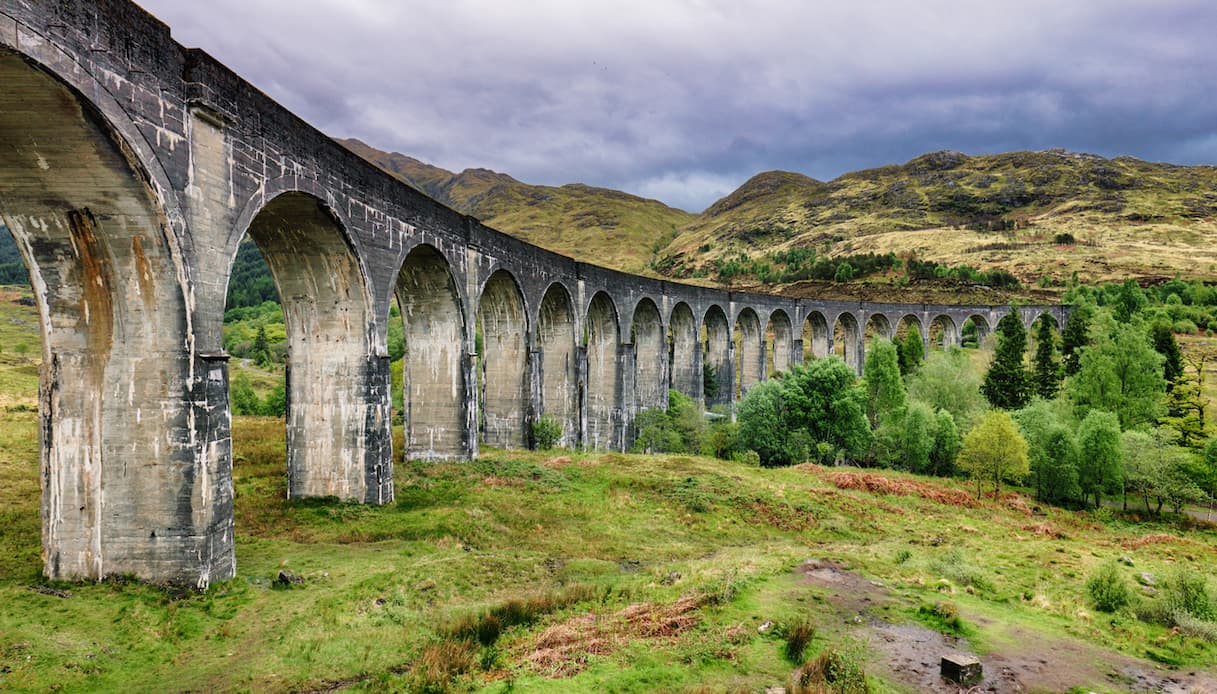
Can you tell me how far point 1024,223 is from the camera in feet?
483

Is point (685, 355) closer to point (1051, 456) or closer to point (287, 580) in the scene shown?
point (1051, 456)

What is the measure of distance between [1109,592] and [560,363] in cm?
2577

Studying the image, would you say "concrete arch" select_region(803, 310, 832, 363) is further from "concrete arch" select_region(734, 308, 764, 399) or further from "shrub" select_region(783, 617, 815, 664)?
"shrub" select_region(783, 617, 815, 664)

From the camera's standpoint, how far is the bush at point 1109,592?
14.0 m

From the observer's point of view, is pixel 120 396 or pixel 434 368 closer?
pixel 120 396

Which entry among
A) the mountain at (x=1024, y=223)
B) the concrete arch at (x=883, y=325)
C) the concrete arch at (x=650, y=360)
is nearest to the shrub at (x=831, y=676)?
the concrete arch at (x=650, y=360)

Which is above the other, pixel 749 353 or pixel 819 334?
pixel 819 334

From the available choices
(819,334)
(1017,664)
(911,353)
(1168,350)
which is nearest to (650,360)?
(911,353)

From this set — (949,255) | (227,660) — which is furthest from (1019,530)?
(949,255)

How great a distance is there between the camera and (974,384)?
140ft

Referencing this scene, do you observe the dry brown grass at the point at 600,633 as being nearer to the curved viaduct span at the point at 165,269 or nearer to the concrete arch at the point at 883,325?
the curved viaduct span at the point at 165,269

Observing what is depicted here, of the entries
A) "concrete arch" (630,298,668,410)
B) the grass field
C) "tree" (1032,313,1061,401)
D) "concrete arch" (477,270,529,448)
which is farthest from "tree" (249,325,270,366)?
"tree" (1032,313,1061,401)

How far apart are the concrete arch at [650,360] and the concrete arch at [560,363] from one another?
11091mm

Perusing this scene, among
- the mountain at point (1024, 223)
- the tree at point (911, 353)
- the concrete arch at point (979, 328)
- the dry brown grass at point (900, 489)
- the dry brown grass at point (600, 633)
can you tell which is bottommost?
the dry brown grass at point (900, 489)
